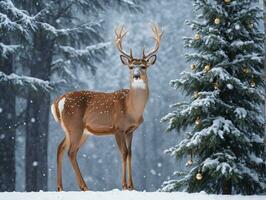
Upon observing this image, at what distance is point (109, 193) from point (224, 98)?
2479mm

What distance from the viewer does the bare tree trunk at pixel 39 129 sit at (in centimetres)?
1636

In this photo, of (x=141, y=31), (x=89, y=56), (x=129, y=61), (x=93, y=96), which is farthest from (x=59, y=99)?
(x=141, y=31)

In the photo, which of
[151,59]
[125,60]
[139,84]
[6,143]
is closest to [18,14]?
[6,143]

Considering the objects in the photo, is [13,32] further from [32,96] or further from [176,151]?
[176,151]

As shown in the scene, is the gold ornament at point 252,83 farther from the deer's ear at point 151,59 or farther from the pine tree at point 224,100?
the deer's ear at point 151,59

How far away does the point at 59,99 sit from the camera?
1009cm

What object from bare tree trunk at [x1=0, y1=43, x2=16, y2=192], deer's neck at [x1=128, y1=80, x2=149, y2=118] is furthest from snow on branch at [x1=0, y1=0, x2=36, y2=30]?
deer's neck at [x1=128, y1=80, x2=149, y2=118]

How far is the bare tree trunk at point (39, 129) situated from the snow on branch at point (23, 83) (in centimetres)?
94

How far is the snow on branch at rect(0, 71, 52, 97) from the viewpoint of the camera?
48.9 feet

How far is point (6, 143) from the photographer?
51.5ft

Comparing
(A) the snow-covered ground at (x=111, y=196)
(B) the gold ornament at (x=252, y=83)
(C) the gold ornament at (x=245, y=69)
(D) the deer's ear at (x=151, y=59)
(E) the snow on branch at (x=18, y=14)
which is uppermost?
(E) the snow on branch at (x=18, y=14)

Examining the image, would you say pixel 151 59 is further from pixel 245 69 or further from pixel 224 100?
pixel 245 69

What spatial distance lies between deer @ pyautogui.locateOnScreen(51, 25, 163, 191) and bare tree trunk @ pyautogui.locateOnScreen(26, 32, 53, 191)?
6308 millimetres

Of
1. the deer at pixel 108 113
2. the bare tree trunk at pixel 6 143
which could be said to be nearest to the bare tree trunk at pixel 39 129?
the bare tree trunk at pixel 6 143
